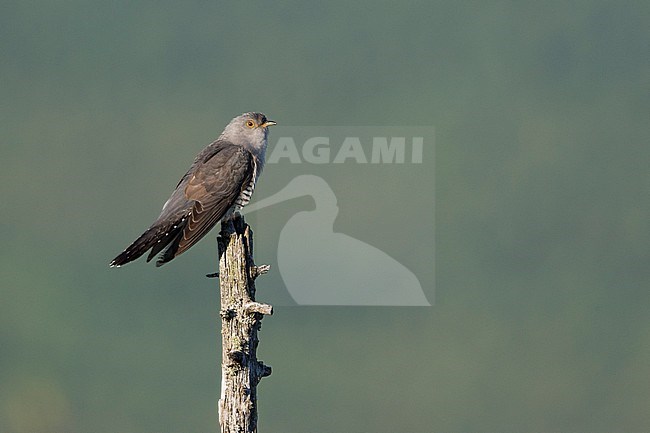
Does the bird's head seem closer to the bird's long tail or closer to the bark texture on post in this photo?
the bird's long tail

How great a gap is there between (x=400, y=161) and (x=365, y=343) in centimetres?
1084

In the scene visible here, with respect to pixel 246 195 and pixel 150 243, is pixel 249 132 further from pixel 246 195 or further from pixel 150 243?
pixel 150 243

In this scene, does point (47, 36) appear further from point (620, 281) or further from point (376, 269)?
point (376, 269)

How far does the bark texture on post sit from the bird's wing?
737 millimetres

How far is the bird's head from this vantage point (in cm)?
1075

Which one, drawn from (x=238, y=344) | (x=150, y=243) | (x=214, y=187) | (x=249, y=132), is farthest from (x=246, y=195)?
(x=238, y=344)

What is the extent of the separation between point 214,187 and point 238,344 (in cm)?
171

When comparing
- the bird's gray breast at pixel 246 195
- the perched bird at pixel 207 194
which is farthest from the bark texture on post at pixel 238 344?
the bird's gray breast at pixel 246 195

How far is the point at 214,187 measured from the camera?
32.9 ft

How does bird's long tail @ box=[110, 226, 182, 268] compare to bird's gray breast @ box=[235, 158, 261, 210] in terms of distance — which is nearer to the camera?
bird's long tail @ box=[110, 226, 182, 268]

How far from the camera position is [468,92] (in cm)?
8144

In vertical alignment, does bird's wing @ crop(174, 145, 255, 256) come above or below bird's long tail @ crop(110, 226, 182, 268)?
above

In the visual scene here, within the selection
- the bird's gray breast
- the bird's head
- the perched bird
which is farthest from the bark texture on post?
the bird's head

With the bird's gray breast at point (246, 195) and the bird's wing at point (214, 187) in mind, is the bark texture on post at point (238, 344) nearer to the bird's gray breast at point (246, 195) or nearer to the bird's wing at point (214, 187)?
the bird's wing at point (214, 187)
